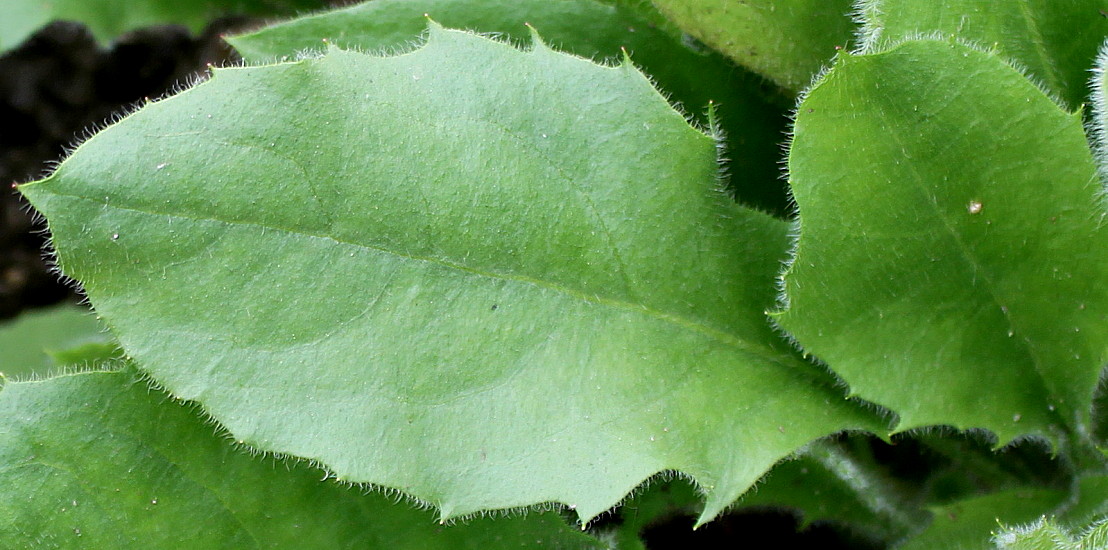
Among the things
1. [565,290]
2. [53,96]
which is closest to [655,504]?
[565,290]

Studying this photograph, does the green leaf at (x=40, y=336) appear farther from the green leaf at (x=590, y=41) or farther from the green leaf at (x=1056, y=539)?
the green leaf at (x=1056, y=539)

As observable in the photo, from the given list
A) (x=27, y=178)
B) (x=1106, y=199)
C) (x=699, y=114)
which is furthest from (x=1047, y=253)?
(x=27, y=178)

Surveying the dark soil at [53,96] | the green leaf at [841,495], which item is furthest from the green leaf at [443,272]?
the dark soil at [53,96]

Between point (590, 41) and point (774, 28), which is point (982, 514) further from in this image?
point (590, 41)

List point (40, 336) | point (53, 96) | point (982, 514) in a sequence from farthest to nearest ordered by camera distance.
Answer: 1. point (53, 96)
2. point (40, 336)
3. point (982, 514)

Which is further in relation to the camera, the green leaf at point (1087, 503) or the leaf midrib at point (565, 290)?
the green leaf at point (1087, 503)

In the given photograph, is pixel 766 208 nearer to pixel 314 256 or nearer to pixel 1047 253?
pixel 1047 253
